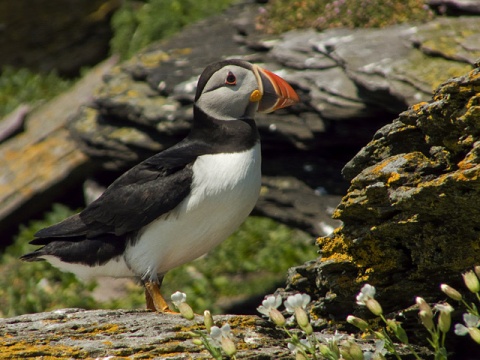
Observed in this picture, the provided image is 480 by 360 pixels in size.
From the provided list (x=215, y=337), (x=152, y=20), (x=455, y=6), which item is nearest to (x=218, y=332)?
(x=215, y=337)

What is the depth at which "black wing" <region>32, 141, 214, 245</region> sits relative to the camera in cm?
557

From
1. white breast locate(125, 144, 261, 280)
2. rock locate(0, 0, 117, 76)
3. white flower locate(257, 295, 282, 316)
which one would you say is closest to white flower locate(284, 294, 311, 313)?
white flower locate(257, 295, 282, 316)

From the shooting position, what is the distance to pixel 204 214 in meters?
5.54

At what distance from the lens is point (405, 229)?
173 inches

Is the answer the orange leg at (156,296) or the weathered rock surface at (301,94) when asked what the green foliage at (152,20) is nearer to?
the weathered rock surface at (301,94)

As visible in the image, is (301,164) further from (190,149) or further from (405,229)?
(405,229)

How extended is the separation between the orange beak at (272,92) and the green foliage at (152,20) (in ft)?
20.9

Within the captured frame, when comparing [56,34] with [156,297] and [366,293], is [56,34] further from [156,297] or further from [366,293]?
[366,293]

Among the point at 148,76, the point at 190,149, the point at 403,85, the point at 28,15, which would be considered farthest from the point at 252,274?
the point at 28,15

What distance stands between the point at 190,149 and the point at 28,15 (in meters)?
8.44

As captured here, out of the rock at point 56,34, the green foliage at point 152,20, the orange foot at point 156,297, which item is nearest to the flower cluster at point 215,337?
the orange foot at point 156,297

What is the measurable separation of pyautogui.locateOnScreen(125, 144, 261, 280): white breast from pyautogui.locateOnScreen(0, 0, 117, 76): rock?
8349 mm

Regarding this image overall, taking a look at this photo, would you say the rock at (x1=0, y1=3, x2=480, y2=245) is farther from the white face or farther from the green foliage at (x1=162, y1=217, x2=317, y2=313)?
the white face

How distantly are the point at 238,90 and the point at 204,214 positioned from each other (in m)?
0.99
